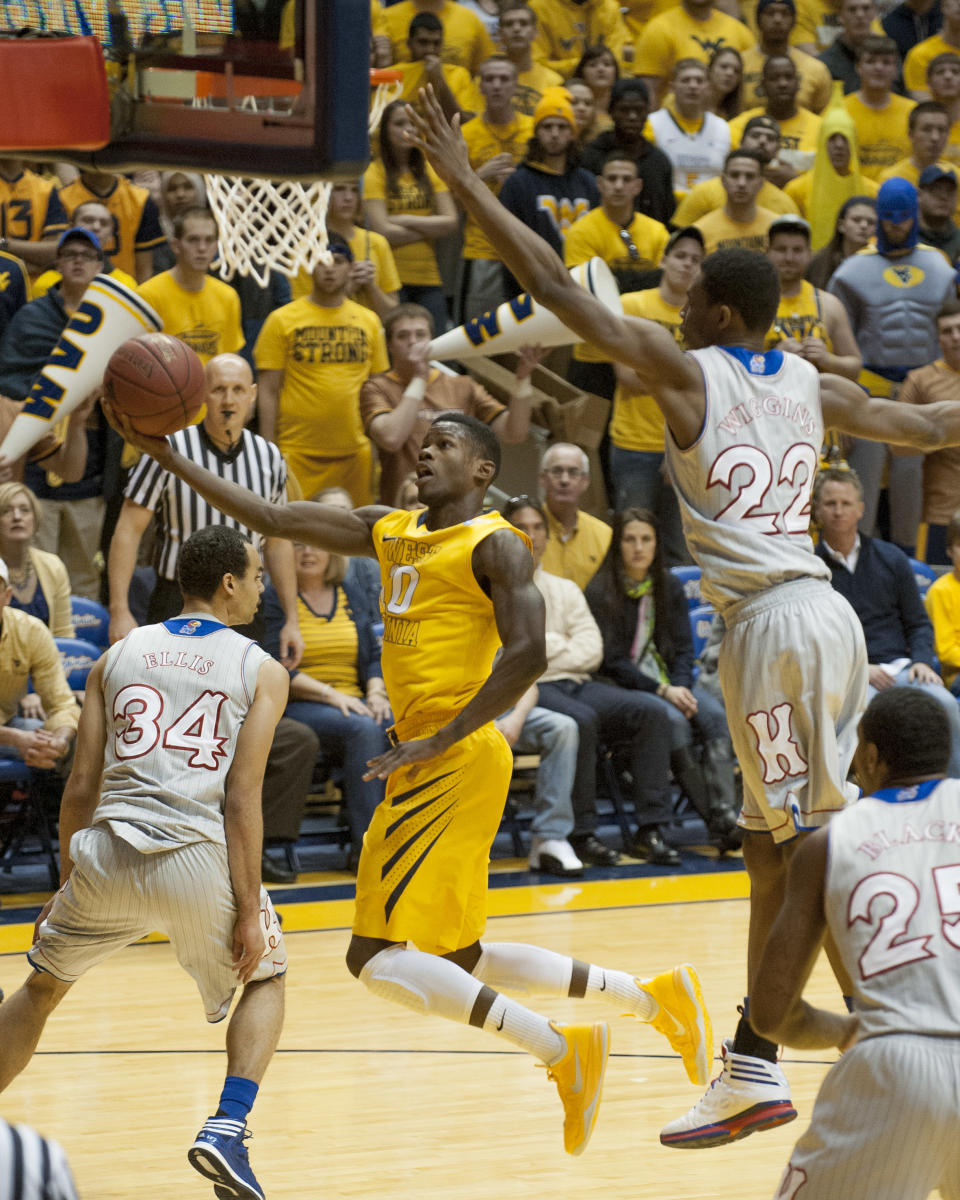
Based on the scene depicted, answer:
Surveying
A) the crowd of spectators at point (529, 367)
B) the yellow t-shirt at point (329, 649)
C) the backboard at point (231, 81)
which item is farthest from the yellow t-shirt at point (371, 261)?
the backboard at point (231, 81)

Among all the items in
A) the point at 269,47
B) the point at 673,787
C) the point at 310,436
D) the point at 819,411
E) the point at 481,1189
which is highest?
the point at 269,47

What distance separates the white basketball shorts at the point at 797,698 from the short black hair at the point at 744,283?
70 centimetres

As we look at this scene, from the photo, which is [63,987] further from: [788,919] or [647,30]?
[647,30]

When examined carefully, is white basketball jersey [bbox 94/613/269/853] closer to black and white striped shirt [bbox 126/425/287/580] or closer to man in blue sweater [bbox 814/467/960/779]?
black and white striped shirt [bbox 126/425/287/580]

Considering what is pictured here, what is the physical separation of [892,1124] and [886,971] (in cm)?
24

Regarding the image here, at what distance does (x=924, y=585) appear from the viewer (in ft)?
30.8

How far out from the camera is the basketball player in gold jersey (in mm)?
4391

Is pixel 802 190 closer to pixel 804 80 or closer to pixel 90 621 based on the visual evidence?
pixel 804 80

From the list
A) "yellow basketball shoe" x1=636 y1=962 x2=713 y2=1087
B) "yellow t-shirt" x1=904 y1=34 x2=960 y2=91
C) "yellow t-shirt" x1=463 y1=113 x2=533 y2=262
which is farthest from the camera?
"yellow t-shirt" x1=904 y1=34 x2=960 y2=91

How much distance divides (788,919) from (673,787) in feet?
22.1

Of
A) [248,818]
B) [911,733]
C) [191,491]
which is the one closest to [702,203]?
[191,491]

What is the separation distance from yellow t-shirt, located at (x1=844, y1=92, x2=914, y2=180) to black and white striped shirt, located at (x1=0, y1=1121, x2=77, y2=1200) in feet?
37.2

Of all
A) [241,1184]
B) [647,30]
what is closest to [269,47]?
[241,1184]

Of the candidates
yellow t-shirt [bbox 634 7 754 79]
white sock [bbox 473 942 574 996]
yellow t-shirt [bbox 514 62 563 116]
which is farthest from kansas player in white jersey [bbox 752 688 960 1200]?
yellow t-shirt [bbox 634 7 754 79]
